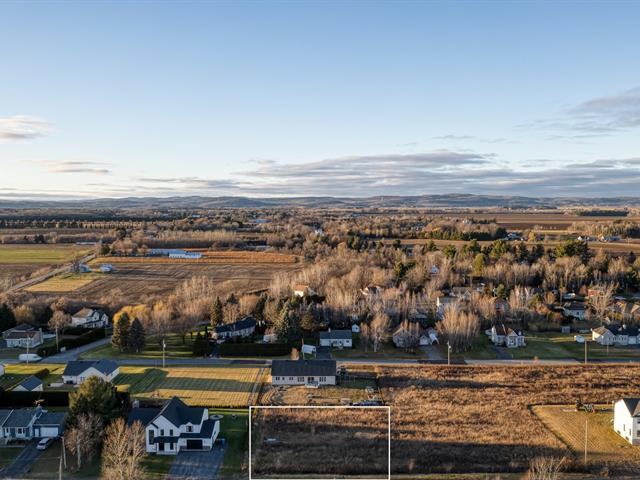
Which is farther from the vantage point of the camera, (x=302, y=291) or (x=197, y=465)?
(x=302, y=291)

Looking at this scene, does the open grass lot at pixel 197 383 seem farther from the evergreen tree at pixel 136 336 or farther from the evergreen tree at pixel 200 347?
the evergreen tree at pixel 136 336

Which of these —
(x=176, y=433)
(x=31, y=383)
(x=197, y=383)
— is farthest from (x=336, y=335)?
(x=31, y=383)

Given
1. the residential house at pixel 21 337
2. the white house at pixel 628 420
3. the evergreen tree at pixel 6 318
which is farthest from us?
the evergreen tree at pixel 6 318

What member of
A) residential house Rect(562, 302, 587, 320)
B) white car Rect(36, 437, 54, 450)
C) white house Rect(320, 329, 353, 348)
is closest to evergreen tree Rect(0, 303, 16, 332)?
white car Rect(36, 437, 54, 450)

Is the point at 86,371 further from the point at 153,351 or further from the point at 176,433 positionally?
the point at 176,433

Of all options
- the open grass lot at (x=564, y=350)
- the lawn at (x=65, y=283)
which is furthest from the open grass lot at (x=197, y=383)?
the lawn at (x=65, y=283)

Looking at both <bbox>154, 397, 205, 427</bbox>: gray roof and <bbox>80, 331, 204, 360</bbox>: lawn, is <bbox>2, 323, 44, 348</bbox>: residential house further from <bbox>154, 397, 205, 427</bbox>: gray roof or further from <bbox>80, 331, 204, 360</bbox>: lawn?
<bbox>154, 397, 205, 427</bbox>: gray roof

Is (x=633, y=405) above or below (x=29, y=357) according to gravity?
above
